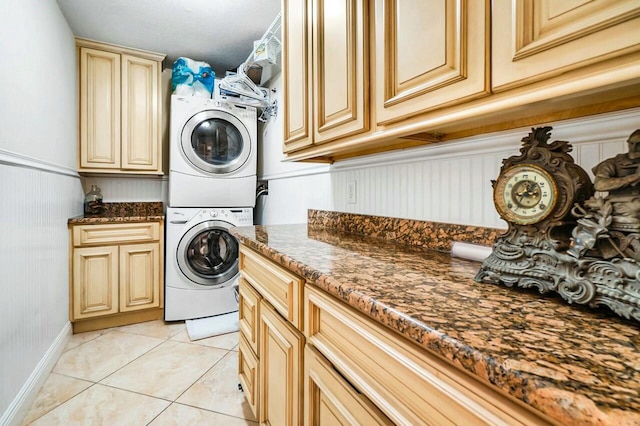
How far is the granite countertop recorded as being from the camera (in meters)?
0.30

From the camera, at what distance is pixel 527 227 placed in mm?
638

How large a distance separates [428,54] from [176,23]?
7.19 ft

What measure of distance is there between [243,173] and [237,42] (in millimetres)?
1110

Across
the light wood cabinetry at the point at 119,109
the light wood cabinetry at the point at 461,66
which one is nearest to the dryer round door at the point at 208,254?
the light wood cabinetry at the point at 119,109

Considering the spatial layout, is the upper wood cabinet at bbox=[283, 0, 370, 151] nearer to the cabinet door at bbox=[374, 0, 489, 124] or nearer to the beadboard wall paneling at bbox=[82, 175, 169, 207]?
the cabinet door at bbox=[374, 0, 489, 124]

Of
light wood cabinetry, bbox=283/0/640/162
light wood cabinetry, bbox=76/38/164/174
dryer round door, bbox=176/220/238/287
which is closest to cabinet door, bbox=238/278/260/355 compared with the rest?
light wood cabinetry, bbox=283/0/640/162

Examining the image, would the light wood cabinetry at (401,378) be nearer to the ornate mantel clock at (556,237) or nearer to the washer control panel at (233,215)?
the ornate mantel clock at (556,237)

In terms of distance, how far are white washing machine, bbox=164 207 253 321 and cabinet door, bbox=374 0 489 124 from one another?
2030 millimetres

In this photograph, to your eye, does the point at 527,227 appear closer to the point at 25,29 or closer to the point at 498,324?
the point at 498,324

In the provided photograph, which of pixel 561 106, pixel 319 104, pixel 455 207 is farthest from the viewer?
pixel 319 104

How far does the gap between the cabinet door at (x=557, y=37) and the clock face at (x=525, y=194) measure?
0.19 meters

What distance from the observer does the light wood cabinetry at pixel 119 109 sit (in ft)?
8.00

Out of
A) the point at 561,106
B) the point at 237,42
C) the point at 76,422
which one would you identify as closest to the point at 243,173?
the point at 237,42

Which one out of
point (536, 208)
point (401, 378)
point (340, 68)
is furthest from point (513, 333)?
point (340, 68)
